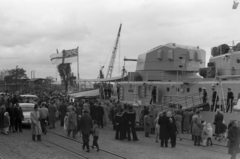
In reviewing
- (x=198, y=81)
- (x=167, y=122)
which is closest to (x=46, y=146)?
(x=167, y=122)

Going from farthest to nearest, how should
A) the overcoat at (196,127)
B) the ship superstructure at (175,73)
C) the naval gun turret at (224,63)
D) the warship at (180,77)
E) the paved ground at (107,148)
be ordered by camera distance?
the ship superstructure at (175,73)
the naval gun turret at (224,63)
the warship at (180,77)
the overcoat at (196,127)
the paved ground at (107,148)

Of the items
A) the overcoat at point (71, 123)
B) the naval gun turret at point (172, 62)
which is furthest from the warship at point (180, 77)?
the overcoat at point (71, 123)

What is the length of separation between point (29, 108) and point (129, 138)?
8112mm

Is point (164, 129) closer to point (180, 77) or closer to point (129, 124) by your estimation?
point (129, 124)

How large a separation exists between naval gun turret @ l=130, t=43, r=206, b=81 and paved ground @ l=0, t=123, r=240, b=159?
41.2 feet

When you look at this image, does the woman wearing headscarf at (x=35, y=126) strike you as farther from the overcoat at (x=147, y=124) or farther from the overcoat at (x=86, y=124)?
the overcoat at (x=147, y=124)

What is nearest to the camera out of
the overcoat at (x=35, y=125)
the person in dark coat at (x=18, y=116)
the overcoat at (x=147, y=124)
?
the overcoat at (x=35, y=125)

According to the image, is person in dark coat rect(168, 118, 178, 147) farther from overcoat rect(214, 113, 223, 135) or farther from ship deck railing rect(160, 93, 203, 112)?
ship deck railing rect(160, 93, 203, 112)

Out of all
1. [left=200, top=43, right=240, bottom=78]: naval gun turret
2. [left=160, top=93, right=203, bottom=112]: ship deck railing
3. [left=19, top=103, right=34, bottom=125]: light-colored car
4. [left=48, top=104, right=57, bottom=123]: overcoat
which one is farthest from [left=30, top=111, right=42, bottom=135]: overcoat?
[left=200, top=43, right=240, bottom=78]: naval gun turret

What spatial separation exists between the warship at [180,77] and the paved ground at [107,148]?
5.70 meters

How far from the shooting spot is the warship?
21463 millimetres

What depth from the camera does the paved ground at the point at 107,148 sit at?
12.2 metres

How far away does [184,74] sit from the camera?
2948 centimetres

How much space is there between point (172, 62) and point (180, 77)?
210cm
